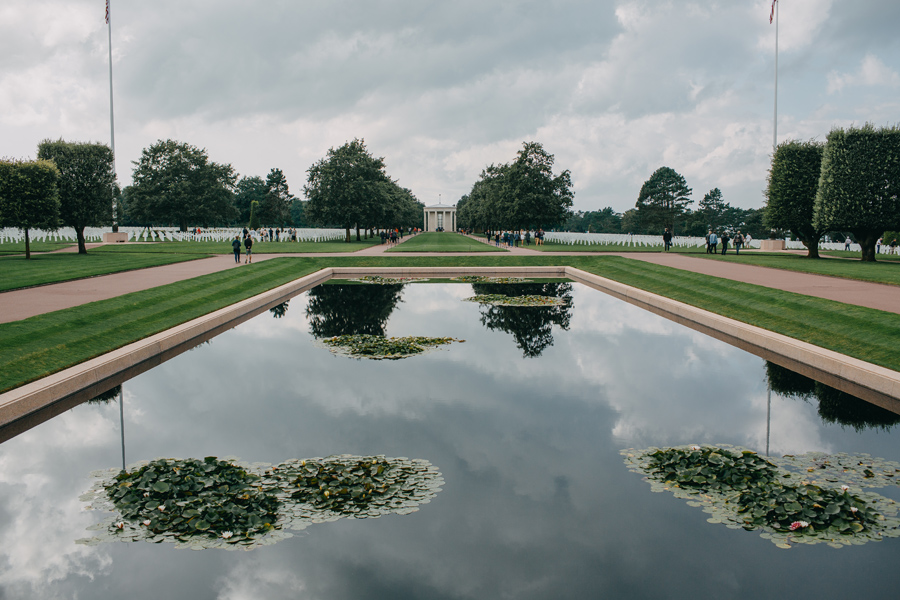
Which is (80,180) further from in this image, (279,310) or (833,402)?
(833,402)

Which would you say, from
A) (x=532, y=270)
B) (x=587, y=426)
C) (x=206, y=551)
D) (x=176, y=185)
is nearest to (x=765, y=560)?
(x=587, y=426)

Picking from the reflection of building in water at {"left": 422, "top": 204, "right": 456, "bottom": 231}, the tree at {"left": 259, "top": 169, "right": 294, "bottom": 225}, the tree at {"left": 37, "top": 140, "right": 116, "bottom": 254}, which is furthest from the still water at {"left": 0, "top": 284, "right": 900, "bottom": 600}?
the reflection of building in water at {"left": 422, "top": 204, "right": 456, "bottom": 231}

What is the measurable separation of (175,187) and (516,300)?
6444 centimetres

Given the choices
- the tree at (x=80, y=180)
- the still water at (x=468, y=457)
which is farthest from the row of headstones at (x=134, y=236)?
the still water at (x=468, y=457)

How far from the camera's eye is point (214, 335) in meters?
13.9

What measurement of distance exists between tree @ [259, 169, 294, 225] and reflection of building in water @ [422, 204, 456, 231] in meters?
53.7

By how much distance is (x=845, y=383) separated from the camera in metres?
9.61

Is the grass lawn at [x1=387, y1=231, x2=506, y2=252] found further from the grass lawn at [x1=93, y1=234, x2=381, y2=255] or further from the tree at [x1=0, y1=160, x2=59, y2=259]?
the tree at [x1=0, y1=160, x2=59, y2=259]

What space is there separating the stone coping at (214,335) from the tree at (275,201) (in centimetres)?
10762

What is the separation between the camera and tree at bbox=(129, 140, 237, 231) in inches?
2867

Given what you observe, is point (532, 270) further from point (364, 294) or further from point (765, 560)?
point (765, 560)

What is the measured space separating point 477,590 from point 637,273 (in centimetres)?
2343

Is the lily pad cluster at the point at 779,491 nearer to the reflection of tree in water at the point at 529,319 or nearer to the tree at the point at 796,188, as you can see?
the reflection of tree in water at the point at 529,319

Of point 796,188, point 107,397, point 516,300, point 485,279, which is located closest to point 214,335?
point 107,397
